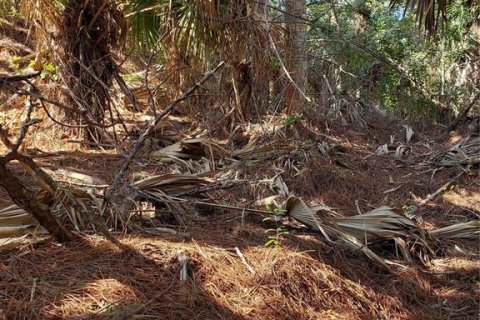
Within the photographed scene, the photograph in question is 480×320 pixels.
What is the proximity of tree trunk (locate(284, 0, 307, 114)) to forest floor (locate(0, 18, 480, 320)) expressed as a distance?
3.48 ft

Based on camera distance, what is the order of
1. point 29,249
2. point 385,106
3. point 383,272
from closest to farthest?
point 29,249 < point 383,272 < point 385,106

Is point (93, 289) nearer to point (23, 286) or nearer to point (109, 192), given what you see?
point (23, 286)

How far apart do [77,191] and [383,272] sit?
2236mm

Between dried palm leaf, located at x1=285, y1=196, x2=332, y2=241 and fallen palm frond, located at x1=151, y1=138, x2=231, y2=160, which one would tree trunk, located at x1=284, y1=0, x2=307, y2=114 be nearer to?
fallen palm frond, located at x1=151, y1=138, x2=231, y2=160

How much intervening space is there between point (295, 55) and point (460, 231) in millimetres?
2731

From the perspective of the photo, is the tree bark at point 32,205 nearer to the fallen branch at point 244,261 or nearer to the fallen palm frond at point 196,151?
the fallen branch at point 244,261

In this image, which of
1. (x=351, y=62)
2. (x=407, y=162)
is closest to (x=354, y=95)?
(x=351, y=62)

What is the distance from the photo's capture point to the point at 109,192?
317cm

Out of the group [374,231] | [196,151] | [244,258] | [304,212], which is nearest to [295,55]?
[196,151]

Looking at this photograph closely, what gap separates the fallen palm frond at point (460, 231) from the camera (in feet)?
13.2

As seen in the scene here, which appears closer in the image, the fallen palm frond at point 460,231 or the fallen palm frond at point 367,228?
the fallen palm frond at point 367,228

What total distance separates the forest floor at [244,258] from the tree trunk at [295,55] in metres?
1.06

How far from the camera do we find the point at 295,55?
218 inches

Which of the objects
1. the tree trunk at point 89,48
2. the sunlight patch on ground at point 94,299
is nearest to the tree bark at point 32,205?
the sunlight patch on ground at point 94,299
